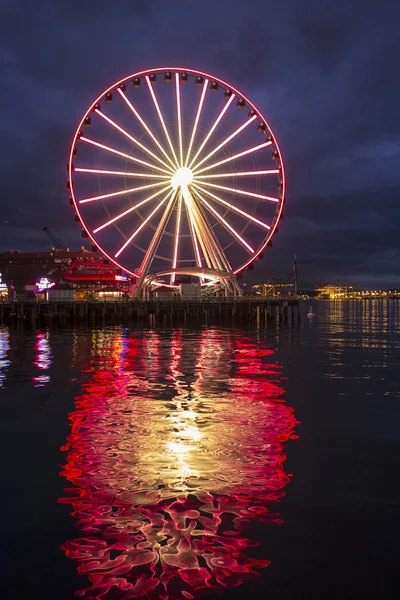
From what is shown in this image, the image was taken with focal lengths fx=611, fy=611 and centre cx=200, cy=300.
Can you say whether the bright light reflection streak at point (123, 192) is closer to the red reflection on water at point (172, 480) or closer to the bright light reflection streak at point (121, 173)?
the bright light reflection streak at point (121, 173)

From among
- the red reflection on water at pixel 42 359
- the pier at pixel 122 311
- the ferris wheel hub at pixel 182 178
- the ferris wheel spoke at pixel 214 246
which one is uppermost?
the ferris wheel hub at pixel 182 178

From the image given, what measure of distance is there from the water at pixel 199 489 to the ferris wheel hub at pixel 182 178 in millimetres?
30297

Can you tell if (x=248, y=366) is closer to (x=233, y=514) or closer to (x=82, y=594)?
(x=233, y=514)

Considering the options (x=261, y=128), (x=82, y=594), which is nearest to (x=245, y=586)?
(x=82, y=594)

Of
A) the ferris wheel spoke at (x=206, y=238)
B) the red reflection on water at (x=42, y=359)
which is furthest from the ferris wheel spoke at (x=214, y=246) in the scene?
the red reflection on water at (x=42, y=359)

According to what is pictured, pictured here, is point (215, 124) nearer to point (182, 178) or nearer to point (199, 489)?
point (182, 178)

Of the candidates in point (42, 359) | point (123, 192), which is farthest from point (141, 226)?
point (42, 359)

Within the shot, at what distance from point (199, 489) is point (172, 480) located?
0.66 m

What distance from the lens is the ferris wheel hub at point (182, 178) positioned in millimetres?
49625

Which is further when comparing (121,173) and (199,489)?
(121,173)

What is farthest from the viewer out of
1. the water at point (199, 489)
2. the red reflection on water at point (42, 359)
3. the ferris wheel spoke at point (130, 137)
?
the ferris wheel spoke at point (130, 137)

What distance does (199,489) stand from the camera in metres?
10.2

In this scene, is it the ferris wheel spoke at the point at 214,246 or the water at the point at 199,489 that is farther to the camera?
the ferris wheel spoke at the point at 214,246

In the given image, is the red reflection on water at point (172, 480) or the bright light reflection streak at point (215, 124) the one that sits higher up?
the bright light reflection streak at point (215, 124)
